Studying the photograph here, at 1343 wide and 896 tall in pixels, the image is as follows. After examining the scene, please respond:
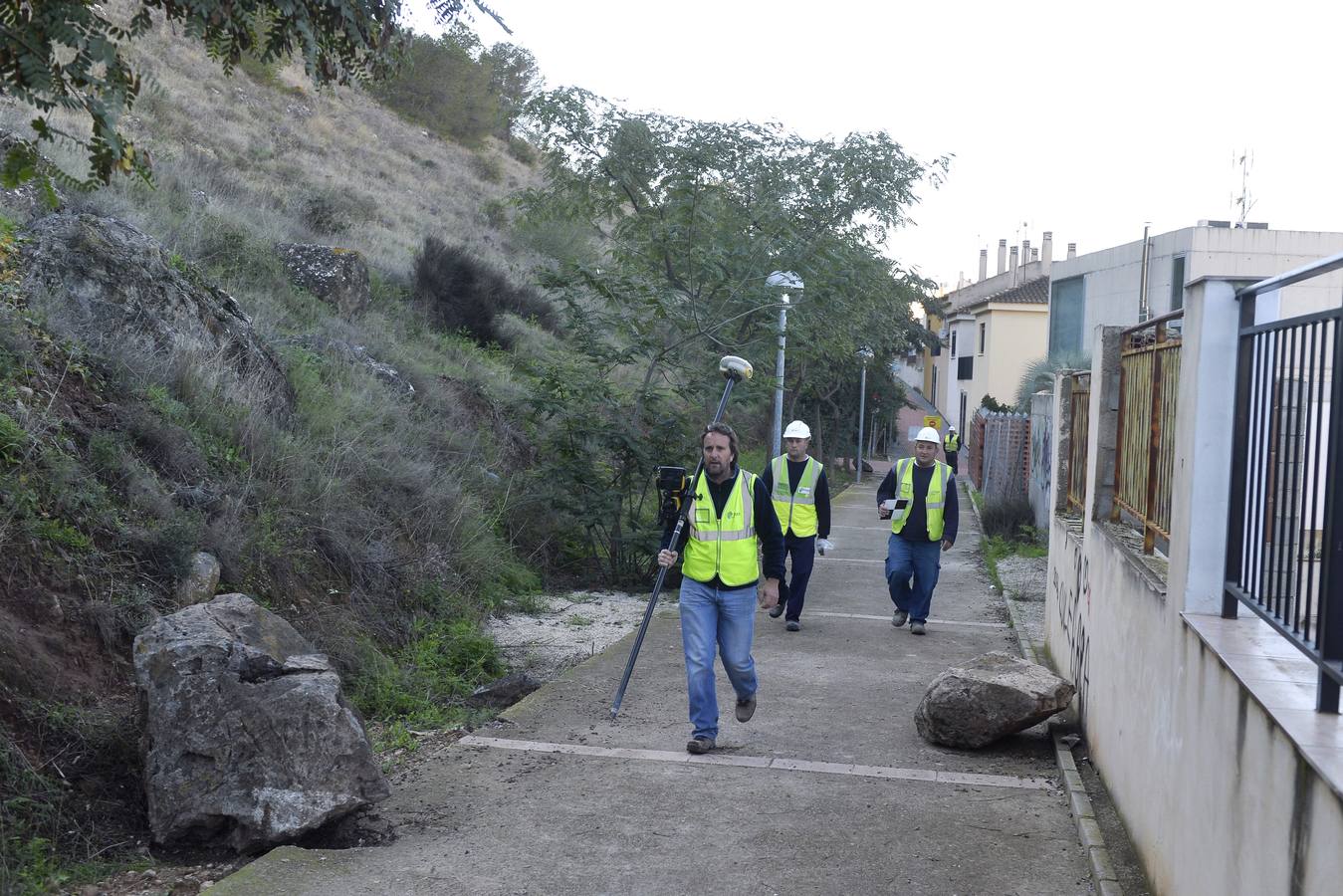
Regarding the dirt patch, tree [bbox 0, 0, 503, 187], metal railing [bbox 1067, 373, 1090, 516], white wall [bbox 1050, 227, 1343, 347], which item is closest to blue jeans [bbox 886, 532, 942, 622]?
metal railing [bbox 1067, 373, 1090, 516]

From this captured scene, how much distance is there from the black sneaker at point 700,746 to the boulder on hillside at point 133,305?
15.8 ft

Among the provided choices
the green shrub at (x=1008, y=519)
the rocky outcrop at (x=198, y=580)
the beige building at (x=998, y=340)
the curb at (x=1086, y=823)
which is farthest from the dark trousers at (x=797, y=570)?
the beige building at (x=998, y=340)

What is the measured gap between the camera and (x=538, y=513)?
41.1 feet

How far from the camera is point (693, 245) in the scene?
13.8m

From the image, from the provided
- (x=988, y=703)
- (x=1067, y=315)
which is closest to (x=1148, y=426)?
(x=988, y=703)

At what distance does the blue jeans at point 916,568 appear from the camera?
10359mm

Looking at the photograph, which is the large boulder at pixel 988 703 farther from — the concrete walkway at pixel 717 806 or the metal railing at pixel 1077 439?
the metal railing at pixel 1077 439

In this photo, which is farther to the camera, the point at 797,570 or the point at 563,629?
the point at 797,570

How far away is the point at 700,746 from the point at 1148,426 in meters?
2.83

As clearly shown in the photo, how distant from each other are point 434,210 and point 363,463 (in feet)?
71.9

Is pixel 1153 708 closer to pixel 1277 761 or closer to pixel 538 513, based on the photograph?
pixel 1277 761

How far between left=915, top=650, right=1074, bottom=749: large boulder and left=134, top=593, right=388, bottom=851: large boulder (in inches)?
125

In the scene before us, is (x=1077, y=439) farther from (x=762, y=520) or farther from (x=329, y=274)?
(x=329, y=274)

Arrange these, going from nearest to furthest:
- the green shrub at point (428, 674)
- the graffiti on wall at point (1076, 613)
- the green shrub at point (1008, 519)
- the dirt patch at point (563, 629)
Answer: the graffiti on wall at point (1076, 613), the green shrub at point (428, 674), the dirt patch at point (563, 629), the green shrub at point (1008, 519)
